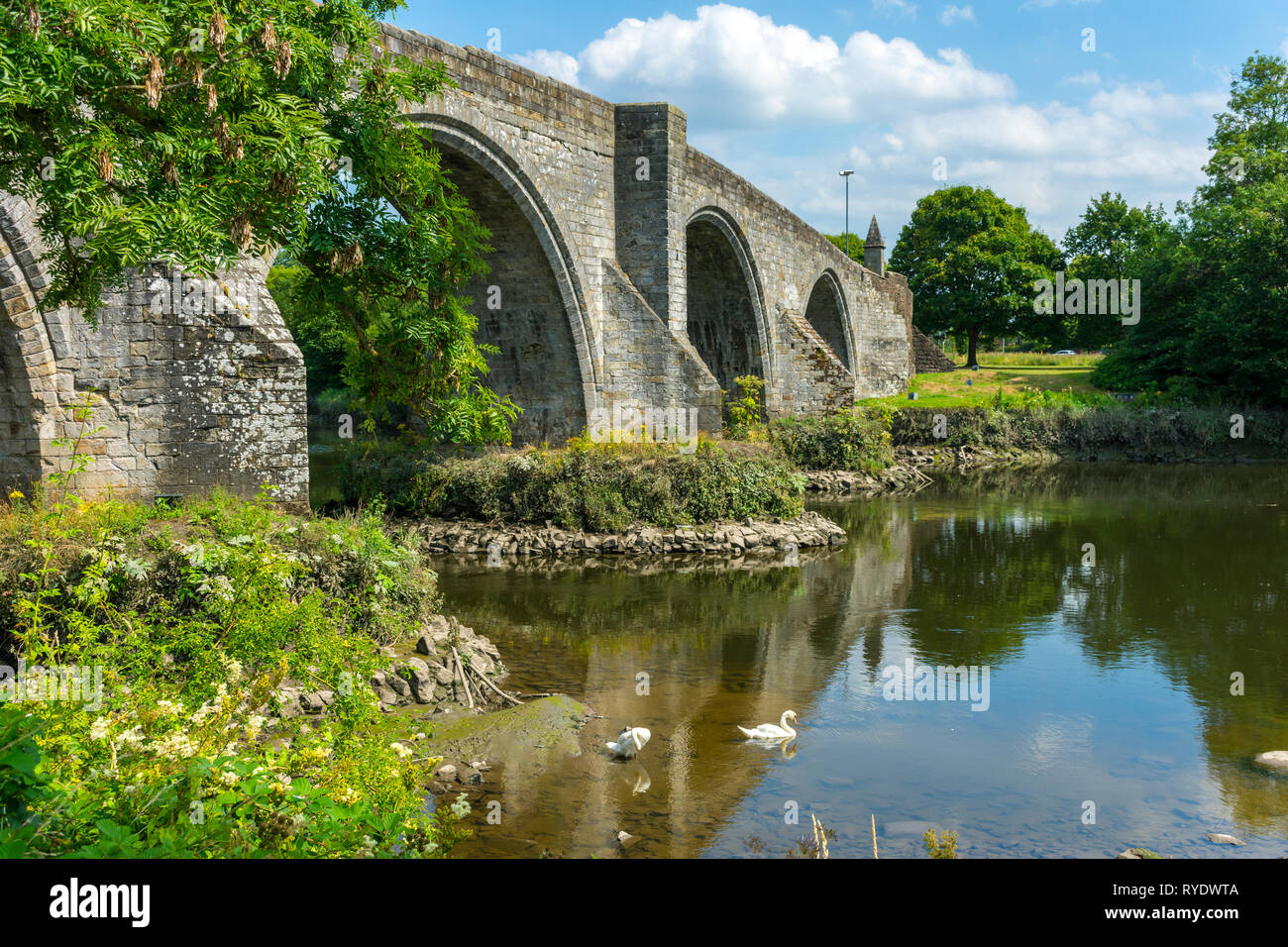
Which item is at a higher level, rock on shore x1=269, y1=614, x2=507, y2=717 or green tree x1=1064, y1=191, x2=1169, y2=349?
green tree x1=1064, y1=191, x2=1169, y2=349

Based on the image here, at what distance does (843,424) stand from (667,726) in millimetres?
14854

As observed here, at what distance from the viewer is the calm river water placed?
5.47 m

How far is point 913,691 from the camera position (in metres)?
7.86

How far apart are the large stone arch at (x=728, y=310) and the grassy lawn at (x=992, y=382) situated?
21.6 ft

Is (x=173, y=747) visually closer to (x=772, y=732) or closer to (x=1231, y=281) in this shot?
(x=772, y=732)

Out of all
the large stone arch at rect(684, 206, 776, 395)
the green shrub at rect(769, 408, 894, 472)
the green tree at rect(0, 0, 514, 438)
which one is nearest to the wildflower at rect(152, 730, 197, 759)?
the green tree at rect(0, 0, 514, 438)

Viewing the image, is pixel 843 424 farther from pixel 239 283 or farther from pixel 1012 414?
pixel 239 283

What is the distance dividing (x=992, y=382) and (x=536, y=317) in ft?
69.1

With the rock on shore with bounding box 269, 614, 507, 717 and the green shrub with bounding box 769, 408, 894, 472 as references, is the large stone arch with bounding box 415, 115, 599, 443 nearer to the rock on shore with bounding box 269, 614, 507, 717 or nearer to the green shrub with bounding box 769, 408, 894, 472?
the green shrub with bounding box 769, 408, 894, 472

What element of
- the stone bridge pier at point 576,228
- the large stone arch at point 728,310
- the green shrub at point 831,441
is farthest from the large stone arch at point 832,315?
the stone bridge pier at point 576,228

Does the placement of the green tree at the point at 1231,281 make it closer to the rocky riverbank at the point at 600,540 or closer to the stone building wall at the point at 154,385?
the rocky riverbank at the point at 600,540

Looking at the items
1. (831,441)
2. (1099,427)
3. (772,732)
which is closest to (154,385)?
(772,732)

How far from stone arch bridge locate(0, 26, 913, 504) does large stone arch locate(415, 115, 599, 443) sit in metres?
0.03

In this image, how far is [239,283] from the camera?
10.0 meters
